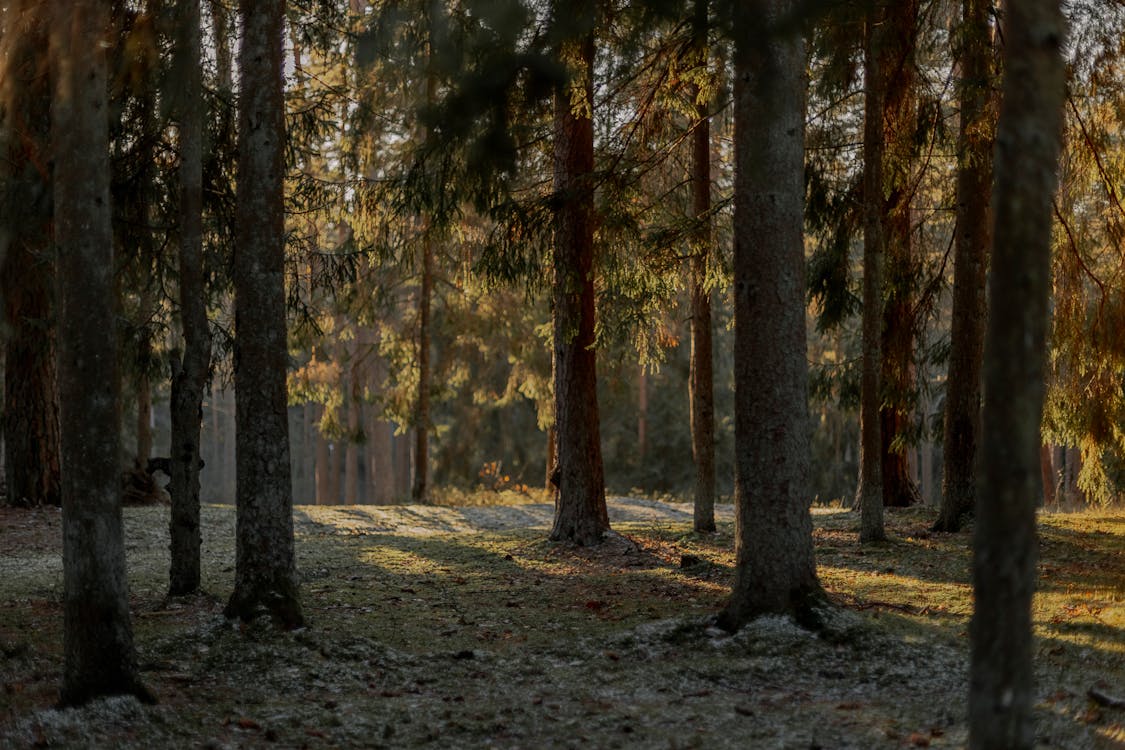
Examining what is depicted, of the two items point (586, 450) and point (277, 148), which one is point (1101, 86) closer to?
point (586, 450)

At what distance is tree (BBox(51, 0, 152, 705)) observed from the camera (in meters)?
5.52

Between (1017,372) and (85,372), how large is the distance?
4594mm

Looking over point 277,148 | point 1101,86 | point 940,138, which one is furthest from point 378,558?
point 1101,86

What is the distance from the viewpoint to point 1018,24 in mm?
3869

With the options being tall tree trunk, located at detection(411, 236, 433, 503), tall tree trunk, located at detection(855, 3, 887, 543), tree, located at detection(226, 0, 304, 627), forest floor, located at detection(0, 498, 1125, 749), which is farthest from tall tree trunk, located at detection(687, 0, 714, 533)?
tall tree trunk, located at detection(411, 236, 433, 503)

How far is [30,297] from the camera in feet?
50.2

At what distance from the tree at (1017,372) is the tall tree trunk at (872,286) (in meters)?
7.25

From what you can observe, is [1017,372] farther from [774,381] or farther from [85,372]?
[85,372]

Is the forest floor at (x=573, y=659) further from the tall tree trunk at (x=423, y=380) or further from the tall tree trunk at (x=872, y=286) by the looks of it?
the tall tree trunk at (x=423, y=380)

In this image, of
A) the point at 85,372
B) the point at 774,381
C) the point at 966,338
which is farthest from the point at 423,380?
the point at 85,372

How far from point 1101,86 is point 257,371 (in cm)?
878

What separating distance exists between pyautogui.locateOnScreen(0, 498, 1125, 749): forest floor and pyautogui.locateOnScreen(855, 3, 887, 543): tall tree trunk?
1.85 feet

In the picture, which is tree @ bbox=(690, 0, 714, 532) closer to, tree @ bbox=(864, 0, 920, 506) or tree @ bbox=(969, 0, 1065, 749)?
tree @ bbox=(864, 0, 920, 506)

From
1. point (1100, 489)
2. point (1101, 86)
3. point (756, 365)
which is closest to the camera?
point (756, 365)
